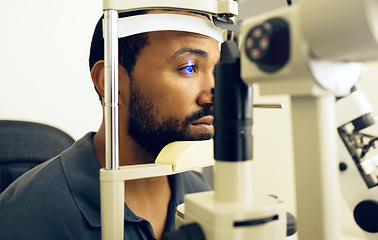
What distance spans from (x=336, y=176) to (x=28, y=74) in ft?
3.60

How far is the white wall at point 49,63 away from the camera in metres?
1.10

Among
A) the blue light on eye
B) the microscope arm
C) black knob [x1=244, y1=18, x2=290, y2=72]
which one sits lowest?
the microscope arm

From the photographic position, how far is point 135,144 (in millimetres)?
897

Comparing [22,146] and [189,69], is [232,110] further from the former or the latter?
[22,146]

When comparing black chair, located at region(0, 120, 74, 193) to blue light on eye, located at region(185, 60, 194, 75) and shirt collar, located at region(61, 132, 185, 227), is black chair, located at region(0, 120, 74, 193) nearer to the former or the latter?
shirt collar, located at region(61, 132, 185, 227)

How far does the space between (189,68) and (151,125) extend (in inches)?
7.1

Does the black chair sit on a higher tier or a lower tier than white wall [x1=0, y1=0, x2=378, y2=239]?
lower

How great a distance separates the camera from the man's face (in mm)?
810

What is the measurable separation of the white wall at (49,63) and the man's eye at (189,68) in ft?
2.00

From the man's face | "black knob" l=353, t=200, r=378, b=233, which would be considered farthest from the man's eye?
"black knob" l=353, t=200, r=378, b=233

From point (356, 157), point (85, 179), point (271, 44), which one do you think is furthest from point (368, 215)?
point (85, 179)

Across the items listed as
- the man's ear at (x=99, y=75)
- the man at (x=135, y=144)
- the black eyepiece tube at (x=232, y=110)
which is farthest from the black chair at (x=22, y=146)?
the black eyepiece tube at (x=232, y=110)

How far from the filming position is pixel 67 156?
798 mm

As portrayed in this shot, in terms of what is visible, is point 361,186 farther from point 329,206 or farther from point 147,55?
point 147,55
